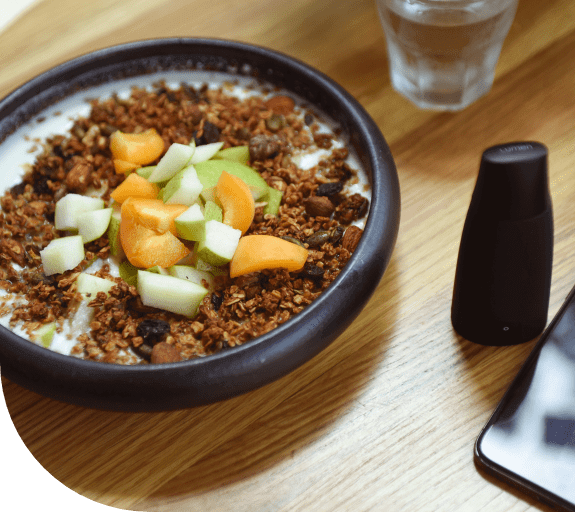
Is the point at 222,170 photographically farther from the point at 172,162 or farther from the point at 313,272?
the point at 313,272

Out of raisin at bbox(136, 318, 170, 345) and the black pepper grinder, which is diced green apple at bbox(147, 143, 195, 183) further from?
the black pepper grinder

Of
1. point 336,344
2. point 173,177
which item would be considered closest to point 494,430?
point 336,344

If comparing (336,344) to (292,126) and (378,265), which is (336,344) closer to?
(378,265)

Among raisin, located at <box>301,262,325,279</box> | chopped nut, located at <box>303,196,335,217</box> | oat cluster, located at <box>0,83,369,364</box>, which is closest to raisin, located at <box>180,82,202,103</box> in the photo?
oat cluster, located at <box>0,83,369,364</box>

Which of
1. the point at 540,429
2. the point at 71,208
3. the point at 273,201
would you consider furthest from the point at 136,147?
the point at 540,429

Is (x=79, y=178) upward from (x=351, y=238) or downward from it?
upward
